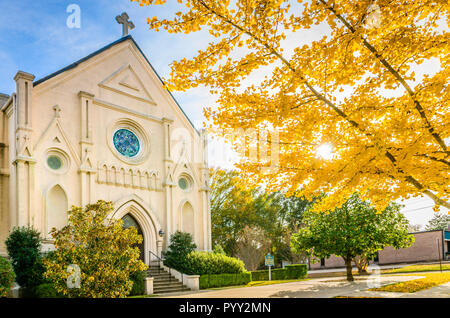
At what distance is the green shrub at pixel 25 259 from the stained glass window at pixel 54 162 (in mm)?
3859

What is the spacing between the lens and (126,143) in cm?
2327

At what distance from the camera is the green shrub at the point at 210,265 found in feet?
69.0

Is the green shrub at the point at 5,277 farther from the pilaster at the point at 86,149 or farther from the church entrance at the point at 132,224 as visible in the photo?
the church entrance at the point at 132,224

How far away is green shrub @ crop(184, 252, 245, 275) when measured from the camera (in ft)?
69.0

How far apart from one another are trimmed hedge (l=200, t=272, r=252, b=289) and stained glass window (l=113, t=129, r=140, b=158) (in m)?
8.42

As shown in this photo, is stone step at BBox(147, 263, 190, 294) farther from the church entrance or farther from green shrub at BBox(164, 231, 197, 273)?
the church entrance

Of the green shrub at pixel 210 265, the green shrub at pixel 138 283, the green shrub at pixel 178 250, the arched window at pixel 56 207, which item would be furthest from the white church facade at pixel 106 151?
the green shrub at pixel 138 283

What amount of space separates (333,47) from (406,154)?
7.43 feet

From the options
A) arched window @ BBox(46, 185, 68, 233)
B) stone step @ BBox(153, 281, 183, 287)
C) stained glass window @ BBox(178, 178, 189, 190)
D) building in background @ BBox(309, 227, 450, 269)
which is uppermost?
stained glass window @ BBox(178, 178, 189, 190)

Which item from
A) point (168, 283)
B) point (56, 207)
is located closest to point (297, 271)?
point (168, 283)

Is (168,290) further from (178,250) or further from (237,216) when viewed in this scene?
(237,216)

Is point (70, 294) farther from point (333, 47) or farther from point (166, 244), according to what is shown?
point (166, 244)

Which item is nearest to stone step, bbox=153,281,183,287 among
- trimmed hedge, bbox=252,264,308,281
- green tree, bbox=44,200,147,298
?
green tree, bbox=44,200,147,298

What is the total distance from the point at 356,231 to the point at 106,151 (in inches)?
540
